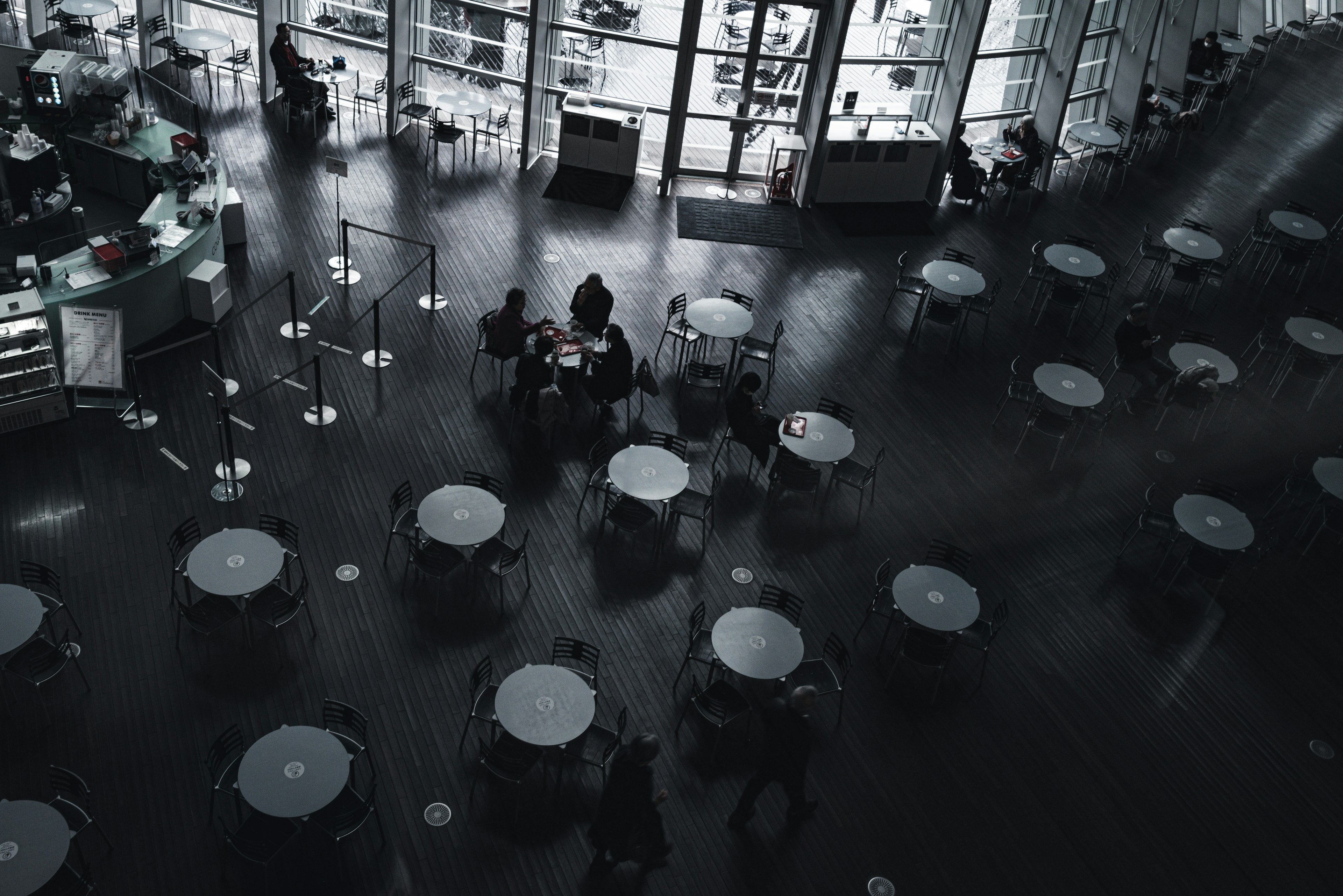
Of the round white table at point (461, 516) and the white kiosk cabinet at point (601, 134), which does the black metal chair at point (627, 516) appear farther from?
the white kiosk cabinet at point (601, 134)

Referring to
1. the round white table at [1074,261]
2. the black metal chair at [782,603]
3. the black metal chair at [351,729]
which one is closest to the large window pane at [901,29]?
the round white table at [1074,261]

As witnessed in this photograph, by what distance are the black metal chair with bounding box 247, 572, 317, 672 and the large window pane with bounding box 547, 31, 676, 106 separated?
1063 centimetres

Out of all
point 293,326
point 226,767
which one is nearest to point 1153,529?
point 226,767

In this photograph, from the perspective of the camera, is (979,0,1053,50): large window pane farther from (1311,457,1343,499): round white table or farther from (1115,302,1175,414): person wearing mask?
(1311,457,1343,499): round white table

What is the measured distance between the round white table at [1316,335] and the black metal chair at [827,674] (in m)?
8.55

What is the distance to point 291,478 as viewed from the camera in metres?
11.2

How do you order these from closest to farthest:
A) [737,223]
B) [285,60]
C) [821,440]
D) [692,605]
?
[692,605]
[821,440]
[737,223]
[285,60]

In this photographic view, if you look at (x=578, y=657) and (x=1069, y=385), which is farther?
(x=1069, y=385)

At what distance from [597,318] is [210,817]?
22.8 ft

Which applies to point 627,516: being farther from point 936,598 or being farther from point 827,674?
point 936,598

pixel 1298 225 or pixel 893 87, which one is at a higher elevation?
pixel 893 87

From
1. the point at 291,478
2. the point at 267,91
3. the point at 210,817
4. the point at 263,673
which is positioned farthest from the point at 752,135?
the point at 210,817

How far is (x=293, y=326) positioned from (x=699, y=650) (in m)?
6.86

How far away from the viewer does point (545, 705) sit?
27.6 feet
